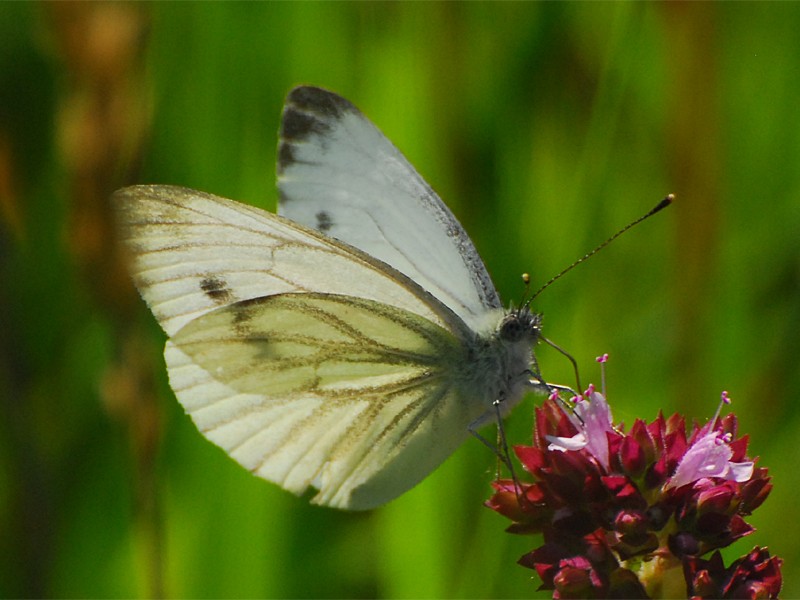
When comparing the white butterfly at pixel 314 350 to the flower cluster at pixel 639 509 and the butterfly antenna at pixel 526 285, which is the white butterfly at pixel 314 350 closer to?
the butterfly antenna at pixel 526 285

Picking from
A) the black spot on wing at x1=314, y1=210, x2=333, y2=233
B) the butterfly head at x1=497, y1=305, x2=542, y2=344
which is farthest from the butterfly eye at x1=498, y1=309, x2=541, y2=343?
the black spot on wing at x1=314, y1=210, x2=333, y2=233

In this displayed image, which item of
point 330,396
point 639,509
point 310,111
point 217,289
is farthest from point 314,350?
point 639,509

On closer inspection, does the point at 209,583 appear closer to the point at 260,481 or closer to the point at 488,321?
the point at 260,481

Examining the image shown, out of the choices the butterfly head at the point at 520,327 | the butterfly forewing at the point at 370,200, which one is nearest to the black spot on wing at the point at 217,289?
the butterfly forewing at the point at 370,200

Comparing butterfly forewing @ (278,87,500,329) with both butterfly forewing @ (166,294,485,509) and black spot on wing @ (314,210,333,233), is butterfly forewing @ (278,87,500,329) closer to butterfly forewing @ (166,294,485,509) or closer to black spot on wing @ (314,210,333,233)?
black spot on wing @ (314,210,333,233)

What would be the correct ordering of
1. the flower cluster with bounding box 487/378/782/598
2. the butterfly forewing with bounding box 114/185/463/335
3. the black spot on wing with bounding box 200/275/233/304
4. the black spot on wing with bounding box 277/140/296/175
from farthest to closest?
the black spot on wing with bounding box 277/140/296/175 → the black spot on wing with bounding box 200/275/233/304 → the butterfly forewing with bounding box 114/185/463/335 → the flower cluster with bounding box 487/378/782/598

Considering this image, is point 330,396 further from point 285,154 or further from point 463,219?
point 463,219

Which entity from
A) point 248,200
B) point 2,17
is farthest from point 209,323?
point 2,17
